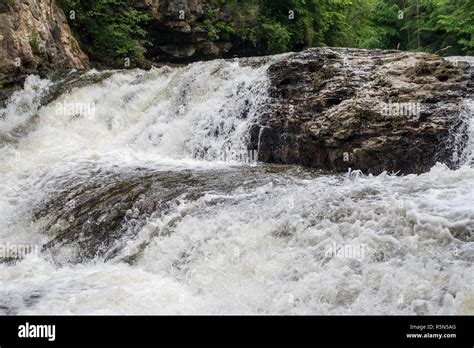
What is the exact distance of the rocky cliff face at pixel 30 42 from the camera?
12102mm

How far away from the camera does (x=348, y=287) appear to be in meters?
4.50

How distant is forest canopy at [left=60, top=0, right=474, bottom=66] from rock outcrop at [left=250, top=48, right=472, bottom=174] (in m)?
7.38

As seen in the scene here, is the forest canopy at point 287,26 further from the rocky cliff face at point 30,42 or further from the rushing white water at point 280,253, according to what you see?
the rushing white water at point 280,253

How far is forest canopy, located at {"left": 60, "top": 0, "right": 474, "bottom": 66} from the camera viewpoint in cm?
1641

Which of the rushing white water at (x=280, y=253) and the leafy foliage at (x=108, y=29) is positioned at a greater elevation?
the leafy foliage at (x=108, y=29)

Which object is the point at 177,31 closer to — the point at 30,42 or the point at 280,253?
the point at 30,42

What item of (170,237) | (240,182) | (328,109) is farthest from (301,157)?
(170,237)

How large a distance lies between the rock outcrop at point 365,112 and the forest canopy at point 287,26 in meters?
7.38
